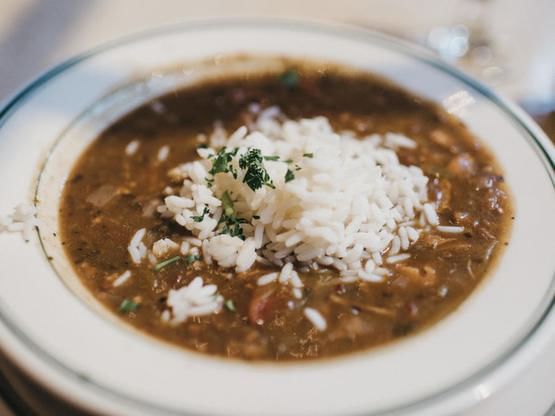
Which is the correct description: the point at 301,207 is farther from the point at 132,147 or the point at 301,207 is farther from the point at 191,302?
the point at 132,147

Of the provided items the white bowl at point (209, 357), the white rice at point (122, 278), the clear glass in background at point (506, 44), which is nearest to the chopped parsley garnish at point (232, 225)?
the white rice at point (122, 278)

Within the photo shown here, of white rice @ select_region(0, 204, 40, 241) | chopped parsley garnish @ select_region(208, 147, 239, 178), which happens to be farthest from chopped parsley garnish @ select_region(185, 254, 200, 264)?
white rice @ select_region(0, 204, 40, 241)

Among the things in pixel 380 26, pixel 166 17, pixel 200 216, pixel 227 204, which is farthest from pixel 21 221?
pixel 380 26

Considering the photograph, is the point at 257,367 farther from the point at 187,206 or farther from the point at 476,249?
the point at 476,249

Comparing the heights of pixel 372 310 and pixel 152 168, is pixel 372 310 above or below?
below

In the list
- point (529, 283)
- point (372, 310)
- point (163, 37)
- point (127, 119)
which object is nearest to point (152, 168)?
point (127, 119)

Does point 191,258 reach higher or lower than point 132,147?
lower
